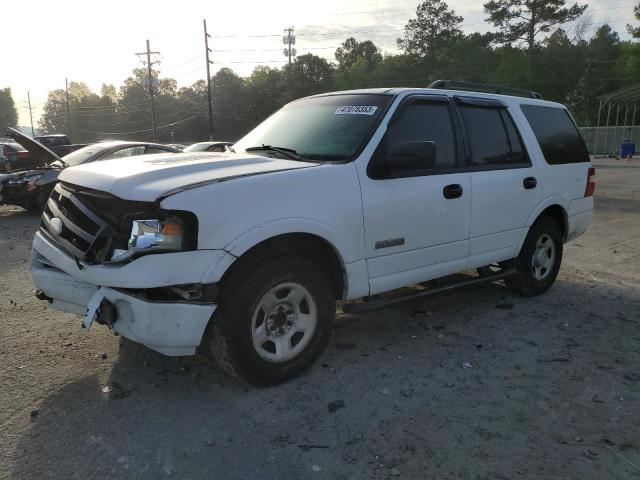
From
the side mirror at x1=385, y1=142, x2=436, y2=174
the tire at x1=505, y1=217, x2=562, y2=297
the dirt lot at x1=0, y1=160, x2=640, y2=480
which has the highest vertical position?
the side mirror at x1=385, y1=142, x2=436, y2=174

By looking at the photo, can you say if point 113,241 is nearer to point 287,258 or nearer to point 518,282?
point 287,258

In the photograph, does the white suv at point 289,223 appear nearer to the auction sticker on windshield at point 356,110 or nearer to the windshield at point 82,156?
the auction sticker on windshield at point 356,110

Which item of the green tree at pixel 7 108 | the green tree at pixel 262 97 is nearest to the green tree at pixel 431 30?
the green tree at pixel 262 97

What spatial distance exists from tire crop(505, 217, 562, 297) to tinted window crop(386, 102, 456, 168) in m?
1.51

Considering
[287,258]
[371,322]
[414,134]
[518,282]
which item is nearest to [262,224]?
[287,258]

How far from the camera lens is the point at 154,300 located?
3.06m

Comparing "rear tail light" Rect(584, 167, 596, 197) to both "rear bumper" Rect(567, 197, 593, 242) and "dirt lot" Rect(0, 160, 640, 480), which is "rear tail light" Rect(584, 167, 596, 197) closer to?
"rear bumper" Rect(567, 197, 593, 242)

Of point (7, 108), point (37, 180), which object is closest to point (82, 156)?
point (37, 180)

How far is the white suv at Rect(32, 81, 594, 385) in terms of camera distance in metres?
3.03

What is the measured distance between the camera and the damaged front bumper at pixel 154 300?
9.70 feet

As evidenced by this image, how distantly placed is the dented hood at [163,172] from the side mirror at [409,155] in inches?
22.4

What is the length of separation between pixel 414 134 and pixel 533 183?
1.62 meters

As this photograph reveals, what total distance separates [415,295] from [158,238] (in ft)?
→ 7.03

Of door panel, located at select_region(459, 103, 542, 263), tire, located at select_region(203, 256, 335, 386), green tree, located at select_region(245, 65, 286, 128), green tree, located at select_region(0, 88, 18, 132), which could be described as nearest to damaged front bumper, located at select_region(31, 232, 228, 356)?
tire, located at select_region(203, 256, 335, 386)
